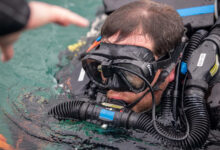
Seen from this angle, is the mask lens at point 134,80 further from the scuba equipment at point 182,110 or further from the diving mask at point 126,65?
the scuba equipment at point 182,110

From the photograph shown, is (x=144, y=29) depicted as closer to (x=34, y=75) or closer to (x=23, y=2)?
(x=23, y=2)

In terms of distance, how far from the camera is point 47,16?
944 mm

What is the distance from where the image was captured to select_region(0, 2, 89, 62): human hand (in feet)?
2.95

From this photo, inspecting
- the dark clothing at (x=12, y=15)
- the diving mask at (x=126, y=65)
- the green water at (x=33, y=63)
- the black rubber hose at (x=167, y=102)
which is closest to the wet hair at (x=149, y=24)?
the diving mask at (x=126, y=65)

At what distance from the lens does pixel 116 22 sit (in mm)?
1862

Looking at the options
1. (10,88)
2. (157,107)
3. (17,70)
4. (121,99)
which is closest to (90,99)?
(121,99)

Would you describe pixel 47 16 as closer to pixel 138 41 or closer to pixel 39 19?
pixel 39 19

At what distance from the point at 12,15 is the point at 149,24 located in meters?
1.17

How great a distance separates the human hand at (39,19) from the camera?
2.95ft

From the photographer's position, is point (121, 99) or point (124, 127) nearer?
point (124, 127)

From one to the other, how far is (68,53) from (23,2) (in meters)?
2.37

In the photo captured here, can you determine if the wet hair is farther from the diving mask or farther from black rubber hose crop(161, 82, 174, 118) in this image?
black rubber hose crop(161, 82, 174, 118)

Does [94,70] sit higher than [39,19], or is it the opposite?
[39,19]

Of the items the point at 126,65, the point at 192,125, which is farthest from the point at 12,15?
the point at 192,125
